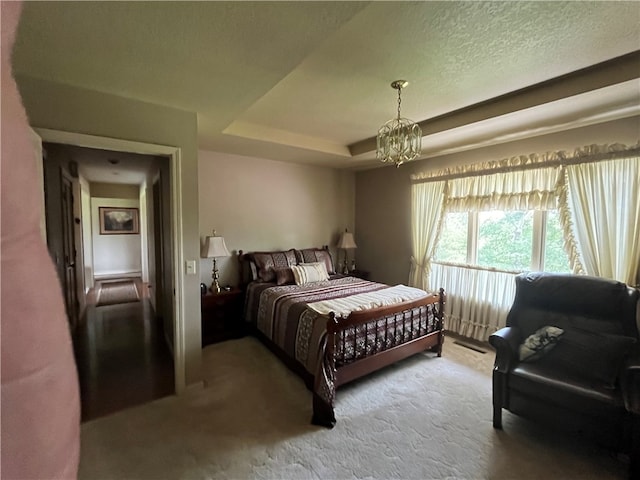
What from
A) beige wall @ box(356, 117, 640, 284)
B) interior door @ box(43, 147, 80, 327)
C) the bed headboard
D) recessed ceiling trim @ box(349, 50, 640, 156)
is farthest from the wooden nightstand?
recessed ceiling trim @ box(349, 50, 640, 156)

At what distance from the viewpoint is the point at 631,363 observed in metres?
1.82

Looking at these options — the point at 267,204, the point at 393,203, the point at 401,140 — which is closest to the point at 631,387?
the point at 401,140

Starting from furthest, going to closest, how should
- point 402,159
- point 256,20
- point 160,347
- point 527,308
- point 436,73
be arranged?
point 160,347
point 527,308
point 402,159
point 436,73
point 256,20

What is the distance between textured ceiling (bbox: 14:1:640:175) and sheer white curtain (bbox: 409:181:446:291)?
132 cm

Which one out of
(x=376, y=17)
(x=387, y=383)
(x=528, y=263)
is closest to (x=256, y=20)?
(x=376, y=17)

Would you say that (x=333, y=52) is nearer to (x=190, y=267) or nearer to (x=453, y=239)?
(x=190, y=267)

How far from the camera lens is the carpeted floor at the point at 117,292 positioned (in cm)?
551

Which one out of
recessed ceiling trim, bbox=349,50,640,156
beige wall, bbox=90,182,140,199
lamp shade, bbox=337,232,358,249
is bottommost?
lamp shade, bbox=337,232,358,249

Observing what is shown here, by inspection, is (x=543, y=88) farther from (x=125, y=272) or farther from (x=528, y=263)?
(x=125, y=272)

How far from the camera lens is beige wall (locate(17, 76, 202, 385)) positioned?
6.44ft

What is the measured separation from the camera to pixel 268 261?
4.07 m

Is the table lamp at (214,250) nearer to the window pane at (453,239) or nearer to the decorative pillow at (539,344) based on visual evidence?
the window pane at (453,239)

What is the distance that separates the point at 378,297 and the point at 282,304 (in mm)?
1010

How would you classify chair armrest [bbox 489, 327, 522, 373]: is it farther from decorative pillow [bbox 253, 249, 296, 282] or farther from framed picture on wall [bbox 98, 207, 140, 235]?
framed picture on wall [bbox 98, 207, 140, 235]
